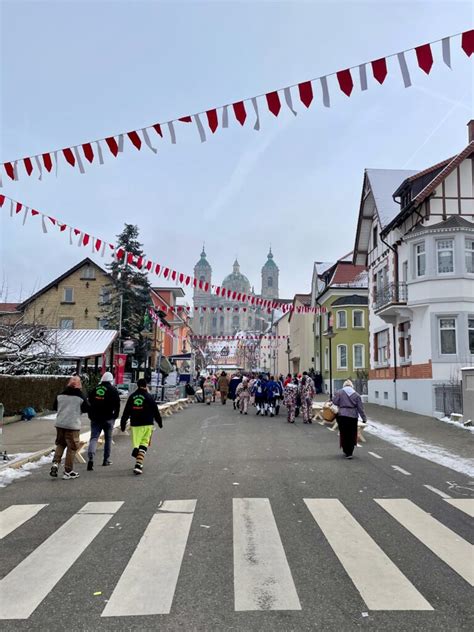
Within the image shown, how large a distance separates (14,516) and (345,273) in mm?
42164

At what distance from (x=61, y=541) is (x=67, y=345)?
81.3ft

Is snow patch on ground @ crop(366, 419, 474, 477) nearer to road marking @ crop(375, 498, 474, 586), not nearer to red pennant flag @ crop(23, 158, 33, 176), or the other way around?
road marking @ crop(375, 498, 474, 586)

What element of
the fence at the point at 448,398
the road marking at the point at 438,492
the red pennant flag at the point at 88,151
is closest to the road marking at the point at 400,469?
the road marking at the point at 438,492

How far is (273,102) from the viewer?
901 centimetres

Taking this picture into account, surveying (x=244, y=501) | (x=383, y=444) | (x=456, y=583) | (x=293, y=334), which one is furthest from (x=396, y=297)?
(x=293, y=334)

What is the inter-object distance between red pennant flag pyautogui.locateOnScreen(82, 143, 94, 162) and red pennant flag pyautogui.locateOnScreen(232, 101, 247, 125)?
120 inches

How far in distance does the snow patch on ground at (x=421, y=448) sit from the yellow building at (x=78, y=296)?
39584 millimetres

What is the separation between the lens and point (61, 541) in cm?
584

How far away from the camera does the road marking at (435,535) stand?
203 inches

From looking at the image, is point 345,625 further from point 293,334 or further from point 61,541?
point 293,334

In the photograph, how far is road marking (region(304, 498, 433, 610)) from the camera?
168 inches

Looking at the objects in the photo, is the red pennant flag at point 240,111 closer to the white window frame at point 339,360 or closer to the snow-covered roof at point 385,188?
the snow-covered roof at point 385,188

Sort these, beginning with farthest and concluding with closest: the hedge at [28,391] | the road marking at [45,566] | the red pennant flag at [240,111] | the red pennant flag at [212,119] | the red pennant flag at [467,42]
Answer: the hedge at [28,391] → the red pennant flag at [212,119] → the red pennant flag at [240,111] → the red pennant flag at [467,42] → the road marking at [45,566]

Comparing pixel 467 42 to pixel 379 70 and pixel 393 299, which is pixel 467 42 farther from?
pixel 393 299
